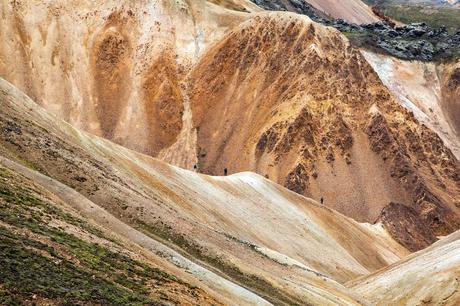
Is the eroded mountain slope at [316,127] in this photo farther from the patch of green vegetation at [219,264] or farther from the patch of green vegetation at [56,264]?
the patch of green vegetation at [56,264]

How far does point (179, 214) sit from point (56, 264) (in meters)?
18.9

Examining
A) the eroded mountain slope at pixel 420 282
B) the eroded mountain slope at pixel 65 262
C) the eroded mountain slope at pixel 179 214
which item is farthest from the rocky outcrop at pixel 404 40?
the eroded mountain slope at pixel 65 262

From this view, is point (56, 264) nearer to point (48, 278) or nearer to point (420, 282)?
point (48, 278)

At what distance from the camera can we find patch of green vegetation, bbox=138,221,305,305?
106 ft

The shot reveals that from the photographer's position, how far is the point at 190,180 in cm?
5591

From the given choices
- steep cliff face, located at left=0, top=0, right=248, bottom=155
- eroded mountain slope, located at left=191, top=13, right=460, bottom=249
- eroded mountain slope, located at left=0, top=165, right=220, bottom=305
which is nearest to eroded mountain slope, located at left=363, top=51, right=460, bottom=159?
eroded mountain slope, located at left=191, top=13, right=460, bottom=249

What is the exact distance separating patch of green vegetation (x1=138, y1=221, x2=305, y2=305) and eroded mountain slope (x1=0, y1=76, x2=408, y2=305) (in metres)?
0.06

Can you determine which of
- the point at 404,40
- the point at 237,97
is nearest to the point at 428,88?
the point at 404,40

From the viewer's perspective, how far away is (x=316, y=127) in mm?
90062

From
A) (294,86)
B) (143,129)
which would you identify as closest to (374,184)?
(294,86)

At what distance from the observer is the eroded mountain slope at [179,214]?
29.0m

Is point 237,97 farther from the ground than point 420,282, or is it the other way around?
point 237,97

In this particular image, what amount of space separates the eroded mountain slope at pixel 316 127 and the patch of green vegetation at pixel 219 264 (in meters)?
48.8

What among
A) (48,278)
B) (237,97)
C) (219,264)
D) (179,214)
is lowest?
(48,278)
